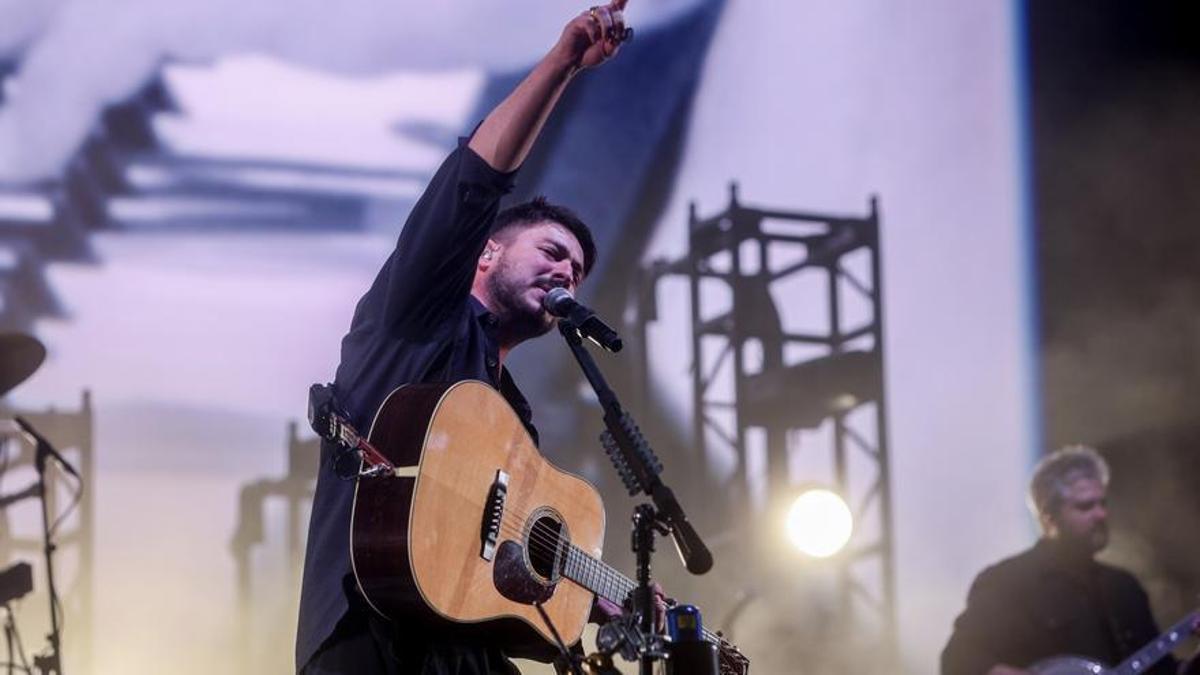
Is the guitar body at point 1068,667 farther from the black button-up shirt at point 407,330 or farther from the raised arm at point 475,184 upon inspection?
the raised arm at point 475,184

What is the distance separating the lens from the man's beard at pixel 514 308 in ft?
9.14

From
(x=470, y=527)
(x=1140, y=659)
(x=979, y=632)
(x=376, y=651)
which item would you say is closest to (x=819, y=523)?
(x=979, y=632)

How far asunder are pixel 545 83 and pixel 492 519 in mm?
780

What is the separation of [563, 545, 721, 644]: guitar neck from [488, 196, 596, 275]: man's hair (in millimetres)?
605

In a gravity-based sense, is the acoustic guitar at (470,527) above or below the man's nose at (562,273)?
below

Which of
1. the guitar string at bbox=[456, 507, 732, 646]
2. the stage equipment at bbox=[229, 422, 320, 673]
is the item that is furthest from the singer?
the stage equipment at bbox=[229, 422, 320, 673]

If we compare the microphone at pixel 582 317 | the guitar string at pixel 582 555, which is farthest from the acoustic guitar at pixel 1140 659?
the microphone at pixel 582 317

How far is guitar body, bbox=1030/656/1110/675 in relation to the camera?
4.89m

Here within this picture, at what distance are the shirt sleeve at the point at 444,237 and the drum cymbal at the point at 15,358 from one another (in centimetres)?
203

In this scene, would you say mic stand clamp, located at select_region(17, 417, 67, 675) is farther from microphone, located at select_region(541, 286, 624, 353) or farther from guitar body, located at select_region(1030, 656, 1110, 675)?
guitar body, located at select_region(1030, 656, 1110, 675)

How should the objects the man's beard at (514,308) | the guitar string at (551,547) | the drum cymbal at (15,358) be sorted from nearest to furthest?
1. the guitar string at (551,547)
2. the man's beard at (514,308)
3. the drum cymbal at (15,358)

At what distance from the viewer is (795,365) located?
5645mm

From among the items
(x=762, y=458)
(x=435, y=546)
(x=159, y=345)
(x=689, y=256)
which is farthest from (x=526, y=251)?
(x=762, y=458)

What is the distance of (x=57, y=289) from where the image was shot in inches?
172
